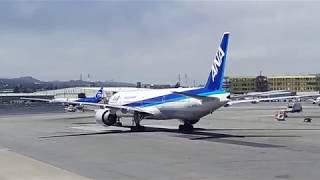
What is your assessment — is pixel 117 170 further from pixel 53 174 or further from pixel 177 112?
pixel 177 112

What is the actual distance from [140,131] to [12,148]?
12681mm

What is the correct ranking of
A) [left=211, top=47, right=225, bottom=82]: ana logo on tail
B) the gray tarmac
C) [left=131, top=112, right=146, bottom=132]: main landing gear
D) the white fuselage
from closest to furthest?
1. the gray tarmac
2. the white fuselage
3. [left=211, top=47, right=225, bottom=82]: ana logo on tail
4. [left=131, top=112, right=146, bottom=132]: main landing gear

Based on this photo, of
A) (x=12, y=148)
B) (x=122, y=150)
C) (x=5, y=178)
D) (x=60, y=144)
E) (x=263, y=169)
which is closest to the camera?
(x=5, y=178)

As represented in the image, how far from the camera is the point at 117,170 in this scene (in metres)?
16.7

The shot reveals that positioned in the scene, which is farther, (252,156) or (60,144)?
(60,144)

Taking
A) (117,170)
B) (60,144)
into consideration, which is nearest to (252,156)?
(117,170)

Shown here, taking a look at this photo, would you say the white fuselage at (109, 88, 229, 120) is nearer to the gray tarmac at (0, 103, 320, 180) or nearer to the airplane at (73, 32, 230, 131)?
the airplane at (73, 32, 230, 131)

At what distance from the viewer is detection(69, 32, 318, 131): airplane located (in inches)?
1282

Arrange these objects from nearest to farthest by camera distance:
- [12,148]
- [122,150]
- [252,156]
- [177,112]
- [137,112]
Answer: [252,156]
[122,150]
[12,148]
[177,112]
[137,112]

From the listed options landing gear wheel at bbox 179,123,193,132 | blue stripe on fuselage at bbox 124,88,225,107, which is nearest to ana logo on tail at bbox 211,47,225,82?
blue stripe on fuselage at bbox 124,88,225,107

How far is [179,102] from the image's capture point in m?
34.3

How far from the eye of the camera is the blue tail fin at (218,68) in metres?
32.7

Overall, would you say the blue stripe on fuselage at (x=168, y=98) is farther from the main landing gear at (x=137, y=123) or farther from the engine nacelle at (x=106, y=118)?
the engine nacelle at (x=106, y=118)

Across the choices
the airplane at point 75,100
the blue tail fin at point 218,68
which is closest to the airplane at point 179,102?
the blue tail fin at point 218,68
